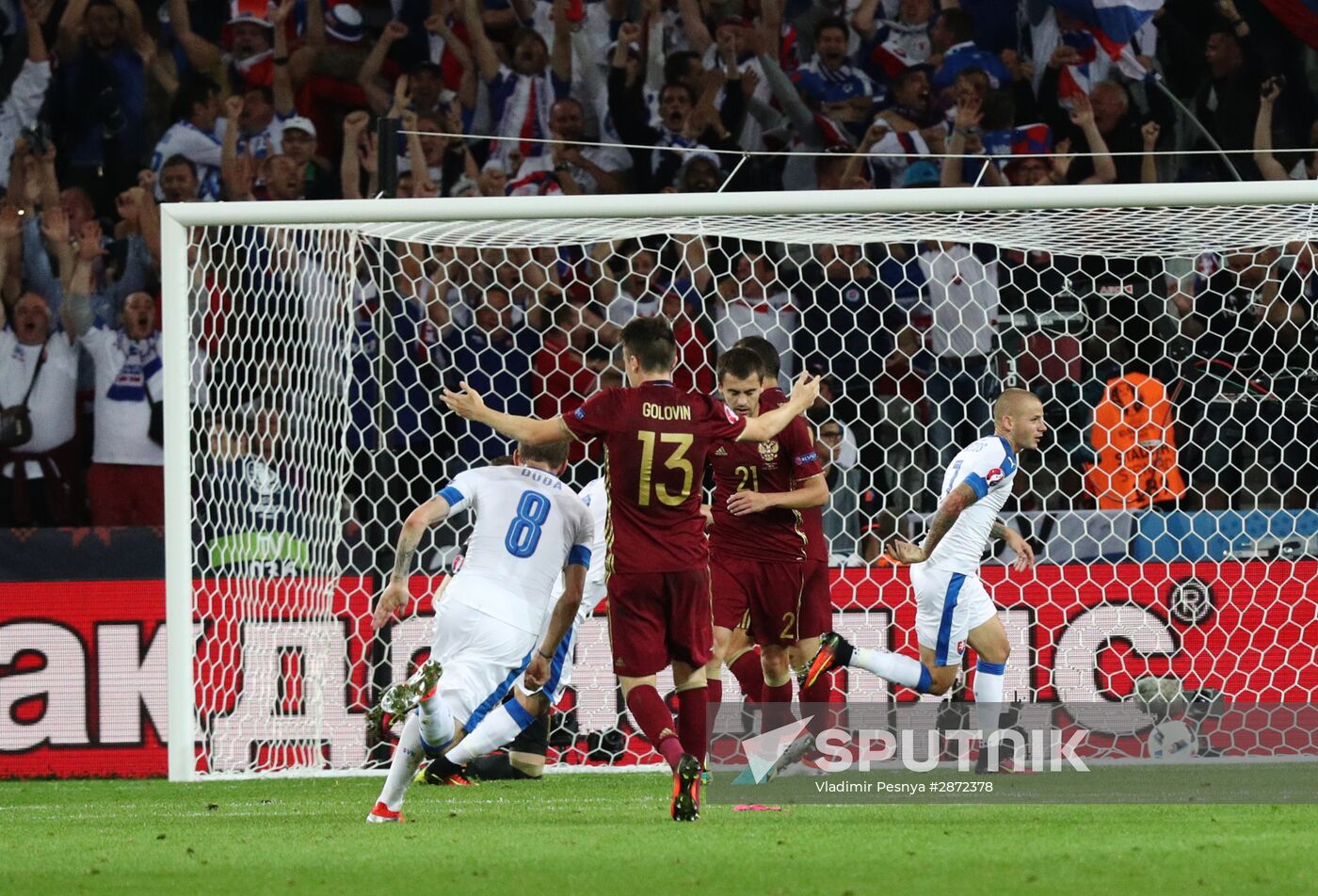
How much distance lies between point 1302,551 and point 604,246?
4012mm

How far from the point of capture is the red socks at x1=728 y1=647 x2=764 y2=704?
298 inches

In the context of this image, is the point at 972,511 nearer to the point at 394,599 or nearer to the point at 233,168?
the point at 394,599

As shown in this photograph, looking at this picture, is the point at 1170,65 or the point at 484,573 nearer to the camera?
the point at 484,573

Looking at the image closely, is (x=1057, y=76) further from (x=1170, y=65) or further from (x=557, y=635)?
(x=557, y=635)

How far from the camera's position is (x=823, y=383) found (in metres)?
10.1

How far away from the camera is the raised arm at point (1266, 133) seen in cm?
→ 1085

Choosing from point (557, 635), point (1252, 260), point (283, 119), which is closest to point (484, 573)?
point (557, 635)

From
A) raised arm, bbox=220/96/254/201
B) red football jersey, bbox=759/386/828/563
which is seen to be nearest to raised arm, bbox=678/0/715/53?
raised arm, bbox=220/96/254/201

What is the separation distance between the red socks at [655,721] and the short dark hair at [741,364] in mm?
1349

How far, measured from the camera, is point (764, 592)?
743cm

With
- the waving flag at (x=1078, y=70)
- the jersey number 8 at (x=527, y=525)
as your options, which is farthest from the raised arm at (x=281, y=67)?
the jersey number 8 at (x=527, y=525)

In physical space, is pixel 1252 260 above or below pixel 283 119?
below

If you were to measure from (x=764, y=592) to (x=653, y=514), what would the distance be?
1402 millimetres

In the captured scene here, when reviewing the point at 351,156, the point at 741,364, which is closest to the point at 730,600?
the point at 741,364
